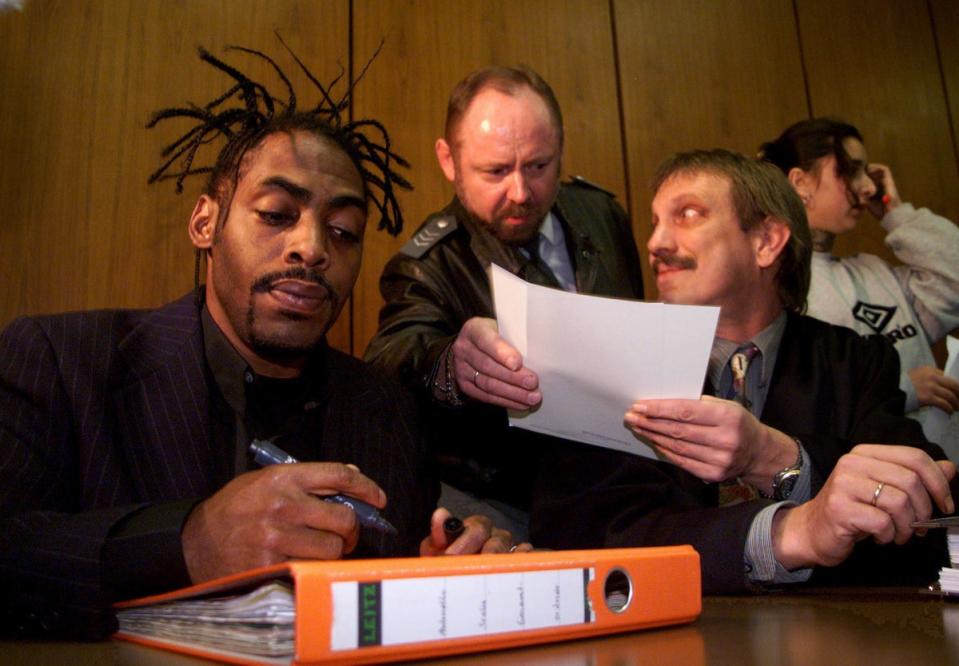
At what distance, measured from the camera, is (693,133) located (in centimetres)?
321

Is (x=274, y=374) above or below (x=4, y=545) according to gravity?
above

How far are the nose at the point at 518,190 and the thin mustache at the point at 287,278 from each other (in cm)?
66

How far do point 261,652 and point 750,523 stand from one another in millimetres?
704

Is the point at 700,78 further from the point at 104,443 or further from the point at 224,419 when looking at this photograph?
the point at 104,443

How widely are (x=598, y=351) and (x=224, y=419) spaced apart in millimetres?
651

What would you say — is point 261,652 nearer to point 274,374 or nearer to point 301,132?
point 274,374

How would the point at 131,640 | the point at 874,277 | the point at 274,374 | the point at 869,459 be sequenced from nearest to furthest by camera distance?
A: 1. the point at 131,640
2. the point at 869,459
3. the point at 274,374
4. the point at 874,277

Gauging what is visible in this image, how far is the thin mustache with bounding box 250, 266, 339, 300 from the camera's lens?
1277 millimetres

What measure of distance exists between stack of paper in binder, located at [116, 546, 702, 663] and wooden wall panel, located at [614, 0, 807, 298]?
8.18ft

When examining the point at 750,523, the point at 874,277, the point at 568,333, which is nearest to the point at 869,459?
the point at 750,523

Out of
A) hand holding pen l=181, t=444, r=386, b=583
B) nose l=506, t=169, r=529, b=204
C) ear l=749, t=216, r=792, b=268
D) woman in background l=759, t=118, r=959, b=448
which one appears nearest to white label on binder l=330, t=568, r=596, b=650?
hand holding pen l=181, t=444, r=386, b=583

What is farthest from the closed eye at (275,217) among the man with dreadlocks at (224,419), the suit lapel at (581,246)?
the suit lapel at (581,246)

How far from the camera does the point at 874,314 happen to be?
7.28 feet

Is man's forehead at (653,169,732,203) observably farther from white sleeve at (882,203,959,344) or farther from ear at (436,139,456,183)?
white sleeve at (882,203,959,344)
